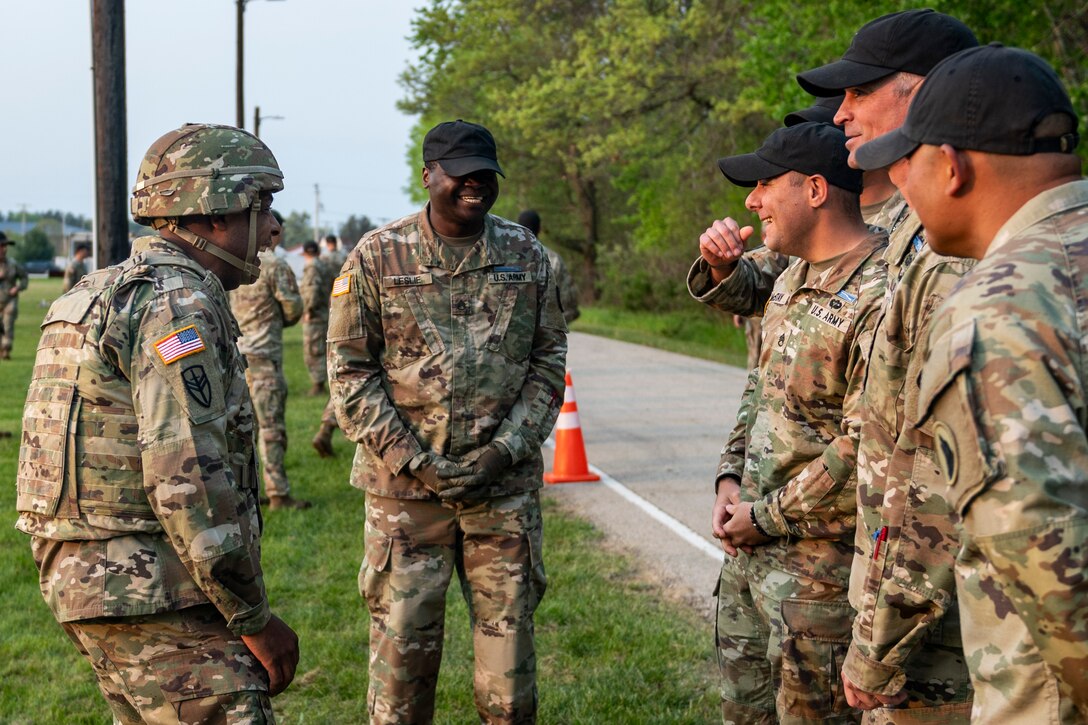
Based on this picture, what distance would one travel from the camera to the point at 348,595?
673 centimetres

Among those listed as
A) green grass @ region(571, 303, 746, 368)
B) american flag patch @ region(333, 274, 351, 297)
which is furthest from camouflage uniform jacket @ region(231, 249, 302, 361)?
green grass @ region(571, 303, 746, 368)

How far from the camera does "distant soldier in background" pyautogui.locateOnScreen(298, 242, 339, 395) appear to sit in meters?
15.7

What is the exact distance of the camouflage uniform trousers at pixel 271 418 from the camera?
8.96 m

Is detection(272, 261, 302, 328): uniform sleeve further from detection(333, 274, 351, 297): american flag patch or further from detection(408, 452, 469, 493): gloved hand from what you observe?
detection(408, 452, 469, 493): gloved hand

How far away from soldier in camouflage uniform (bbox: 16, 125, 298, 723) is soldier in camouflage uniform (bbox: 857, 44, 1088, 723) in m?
1.91

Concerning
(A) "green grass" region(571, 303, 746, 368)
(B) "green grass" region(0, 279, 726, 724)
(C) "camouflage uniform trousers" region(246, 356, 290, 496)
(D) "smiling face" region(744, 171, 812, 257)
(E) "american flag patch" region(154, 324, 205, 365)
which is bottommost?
(A) "green grass" region(571, 303, 746, 368)

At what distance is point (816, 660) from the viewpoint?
10.9 ft

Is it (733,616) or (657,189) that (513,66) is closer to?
(657,189)

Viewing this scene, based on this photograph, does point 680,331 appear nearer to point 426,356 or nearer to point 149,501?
point 426,356

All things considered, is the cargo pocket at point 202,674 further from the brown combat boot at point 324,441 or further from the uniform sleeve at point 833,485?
the brown combat boot at point 324,441

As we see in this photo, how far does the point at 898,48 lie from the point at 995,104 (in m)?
1.29

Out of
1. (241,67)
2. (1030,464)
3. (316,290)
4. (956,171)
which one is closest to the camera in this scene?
(1030,464)

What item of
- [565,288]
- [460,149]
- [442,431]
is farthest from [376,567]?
[565,288]

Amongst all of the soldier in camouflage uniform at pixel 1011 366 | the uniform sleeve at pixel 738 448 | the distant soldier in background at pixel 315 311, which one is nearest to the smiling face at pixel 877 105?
the uniform sleeve at pixel 738 448
